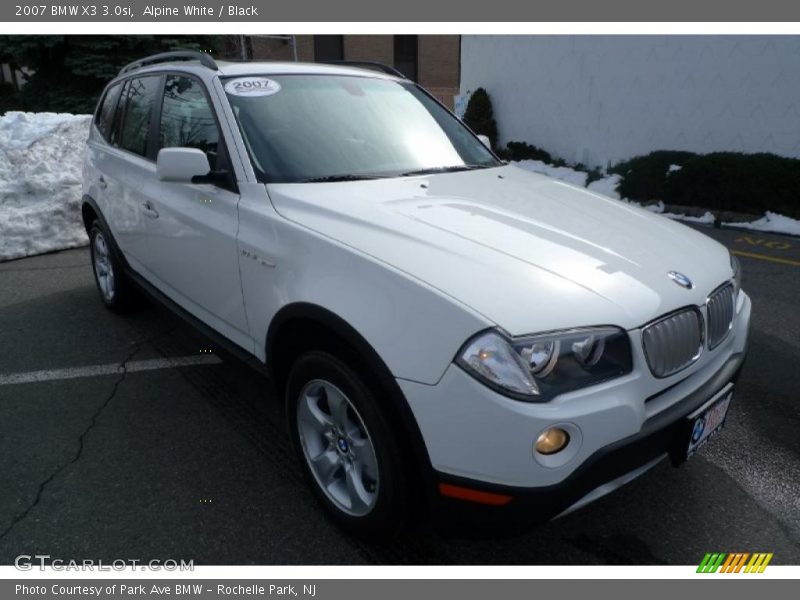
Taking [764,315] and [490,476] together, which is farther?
[764,315]

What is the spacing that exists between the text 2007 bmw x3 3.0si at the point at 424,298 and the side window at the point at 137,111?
1.16 ft

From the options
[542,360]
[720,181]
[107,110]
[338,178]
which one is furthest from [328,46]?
[542,360]

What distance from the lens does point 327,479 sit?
99.2 inches

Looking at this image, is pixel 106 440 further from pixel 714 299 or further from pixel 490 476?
pixel 714 299

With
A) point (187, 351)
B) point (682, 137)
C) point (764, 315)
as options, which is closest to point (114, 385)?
point (187, 351)

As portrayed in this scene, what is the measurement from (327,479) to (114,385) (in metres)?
1.97

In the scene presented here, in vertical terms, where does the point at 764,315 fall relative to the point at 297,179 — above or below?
below

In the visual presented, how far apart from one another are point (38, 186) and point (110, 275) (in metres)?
3.27

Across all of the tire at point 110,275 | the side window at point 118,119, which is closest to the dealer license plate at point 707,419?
the tire at point 110,275

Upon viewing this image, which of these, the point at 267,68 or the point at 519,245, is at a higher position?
the point at 267,68

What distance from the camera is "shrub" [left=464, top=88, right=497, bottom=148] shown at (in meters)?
13.2

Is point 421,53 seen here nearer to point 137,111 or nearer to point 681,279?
point 137,111

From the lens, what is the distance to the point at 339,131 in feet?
10.1

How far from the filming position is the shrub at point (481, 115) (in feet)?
43.3
